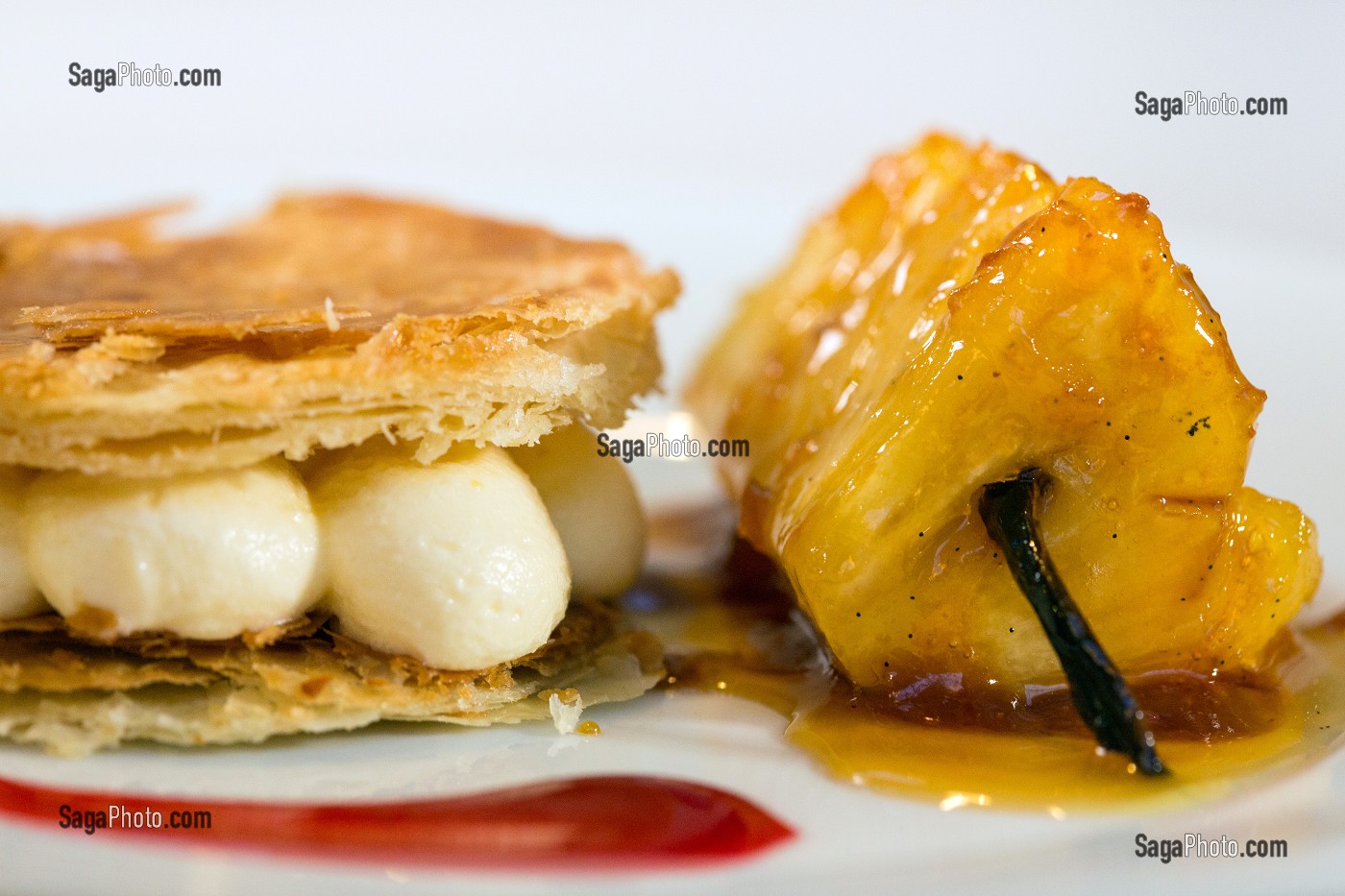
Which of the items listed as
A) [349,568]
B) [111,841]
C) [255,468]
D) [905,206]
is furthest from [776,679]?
[905,206]

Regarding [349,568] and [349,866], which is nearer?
[349,866]

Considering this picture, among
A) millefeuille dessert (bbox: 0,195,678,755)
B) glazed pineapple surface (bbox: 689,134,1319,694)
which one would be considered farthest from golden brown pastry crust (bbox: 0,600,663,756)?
glazed pineapple surface (bbox: 689,134,1319,694)

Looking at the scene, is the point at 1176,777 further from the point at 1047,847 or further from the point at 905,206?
the point at 905,206

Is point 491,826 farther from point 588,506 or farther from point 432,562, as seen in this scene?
point 588,506

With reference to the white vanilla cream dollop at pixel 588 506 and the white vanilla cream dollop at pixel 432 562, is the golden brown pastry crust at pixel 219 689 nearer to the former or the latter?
the white vanilla cream dollop at pixel 432 562

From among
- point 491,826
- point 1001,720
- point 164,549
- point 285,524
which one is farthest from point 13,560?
point 1001,720
